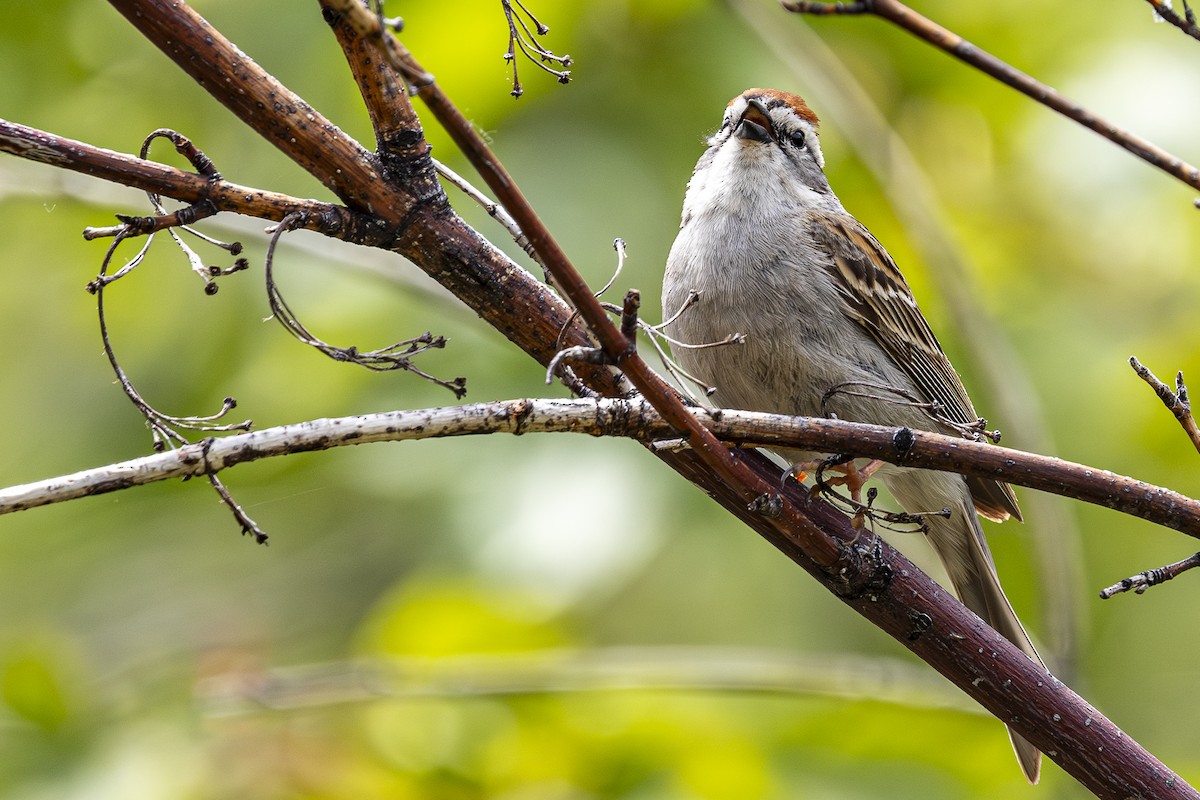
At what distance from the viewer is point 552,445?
353 cm

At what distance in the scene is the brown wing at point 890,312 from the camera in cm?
347

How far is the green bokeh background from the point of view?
304 centimetres

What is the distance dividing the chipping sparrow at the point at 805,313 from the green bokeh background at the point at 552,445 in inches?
5.5

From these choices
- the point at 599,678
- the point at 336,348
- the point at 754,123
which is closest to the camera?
the point at 336,348

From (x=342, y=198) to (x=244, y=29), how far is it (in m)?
2.02

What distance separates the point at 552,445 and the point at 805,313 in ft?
2.73

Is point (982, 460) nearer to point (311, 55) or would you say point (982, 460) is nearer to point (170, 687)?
point (170, 687)

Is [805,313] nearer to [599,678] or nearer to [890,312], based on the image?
[890,312]

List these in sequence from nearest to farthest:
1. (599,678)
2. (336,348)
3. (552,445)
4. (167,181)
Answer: (167,181) → (336,348) → (599,678) → (552,445)

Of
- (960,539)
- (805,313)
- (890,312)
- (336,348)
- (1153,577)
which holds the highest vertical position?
(890,312)

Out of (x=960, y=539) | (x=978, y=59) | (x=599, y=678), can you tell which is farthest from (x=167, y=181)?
(x=960, y=539)

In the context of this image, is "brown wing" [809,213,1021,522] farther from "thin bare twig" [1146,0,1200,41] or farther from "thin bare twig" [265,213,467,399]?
"thin bare twig" [265,213,467,399]

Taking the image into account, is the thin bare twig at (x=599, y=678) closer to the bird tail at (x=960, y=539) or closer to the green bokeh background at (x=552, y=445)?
the green bokeh background at (x=552, y=445)

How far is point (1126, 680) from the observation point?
13.4 feet
